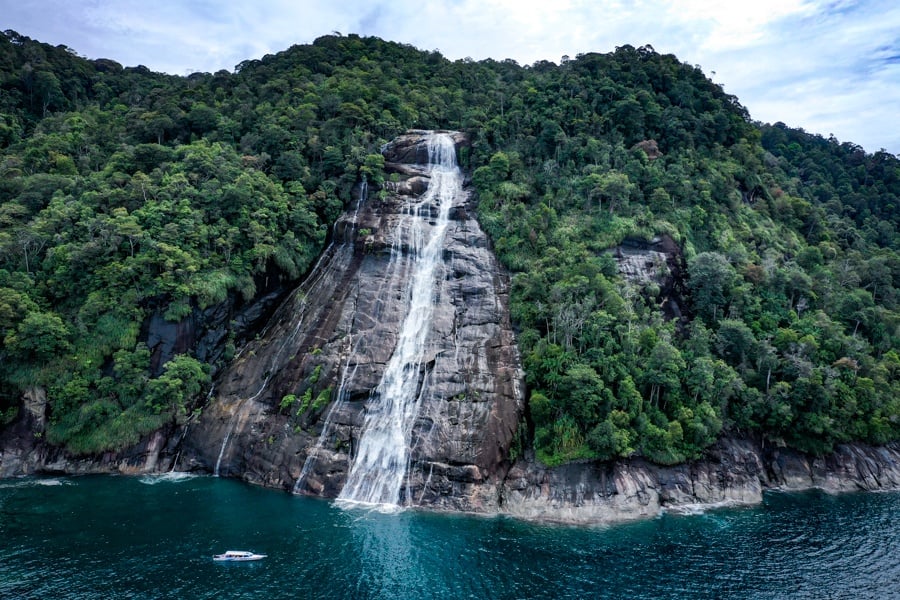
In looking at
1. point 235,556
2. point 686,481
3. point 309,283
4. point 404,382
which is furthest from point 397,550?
point 309,283

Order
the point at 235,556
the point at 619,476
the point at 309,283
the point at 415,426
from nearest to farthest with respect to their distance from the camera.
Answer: the point at 235,556 < the point at 619,476 < the point at 415,426 < the point at 309,283

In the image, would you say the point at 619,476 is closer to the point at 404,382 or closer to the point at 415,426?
the point at 415,426

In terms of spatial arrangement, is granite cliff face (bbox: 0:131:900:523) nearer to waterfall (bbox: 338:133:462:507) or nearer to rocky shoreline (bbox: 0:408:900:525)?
rocky shoreline (bbox: 0:408:900:525)

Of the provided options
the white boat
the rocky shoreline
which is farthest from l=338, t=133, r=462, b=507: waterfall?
the white boat

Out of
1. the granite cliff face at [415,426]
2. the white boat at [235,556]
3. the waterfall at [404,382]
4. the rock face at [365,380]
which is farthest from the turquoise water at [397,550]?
the waterfall at [404,382]

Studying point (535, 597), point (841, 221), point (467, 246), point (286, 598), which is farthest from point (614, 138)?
point (286, 598)
